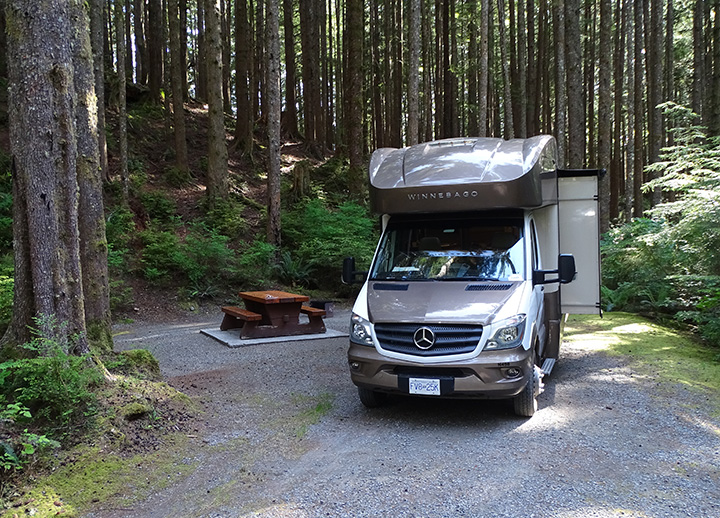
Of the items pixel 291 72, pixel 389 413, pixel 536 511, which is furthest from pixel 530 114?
pixel 536 511

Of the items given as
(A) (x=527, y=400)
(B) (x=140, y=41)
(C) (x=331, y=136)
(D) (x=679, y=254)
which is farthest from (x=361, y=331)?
(B) (x=140, y=41)

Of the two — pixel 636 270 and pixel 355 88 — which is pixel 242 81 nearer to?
pixel 355 88

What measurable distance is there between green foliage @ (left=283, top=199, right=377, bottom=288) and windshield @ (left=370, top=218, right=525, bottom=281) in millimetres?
9037

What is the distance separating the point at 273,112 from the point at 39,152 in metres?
10.8

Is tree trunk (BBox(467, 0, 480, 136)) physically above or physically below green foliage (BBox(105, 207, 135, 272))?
above

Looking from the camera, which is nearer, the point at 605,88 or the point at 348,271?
the point at 348,271

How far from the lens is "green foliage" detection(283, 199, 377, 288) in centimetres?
1616

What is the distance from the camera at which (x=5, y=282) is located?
8688mm

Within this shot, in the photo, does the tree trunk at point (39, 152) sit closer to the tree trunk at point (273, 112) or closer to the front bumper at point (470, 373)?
the front bumper at point (470, 373)

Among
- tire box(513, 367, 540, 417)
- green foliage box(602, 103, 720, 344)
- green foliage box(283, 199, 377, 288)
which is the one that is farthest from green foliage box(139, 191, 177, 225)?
tire box(513, 367, 540, 417)

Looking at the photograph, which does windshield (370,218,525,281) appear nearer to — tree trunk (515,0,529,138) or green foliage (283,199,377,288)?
green foliage (283,199,377,288)

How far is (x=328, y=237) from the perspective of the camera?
1714 centimetres

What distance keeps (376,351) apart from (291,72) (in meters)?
24.6

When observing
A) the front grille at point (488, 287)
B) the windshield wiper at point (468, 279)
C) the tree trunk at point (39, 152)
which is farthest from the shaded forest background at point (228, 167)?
the front grille at point (488, 287)
